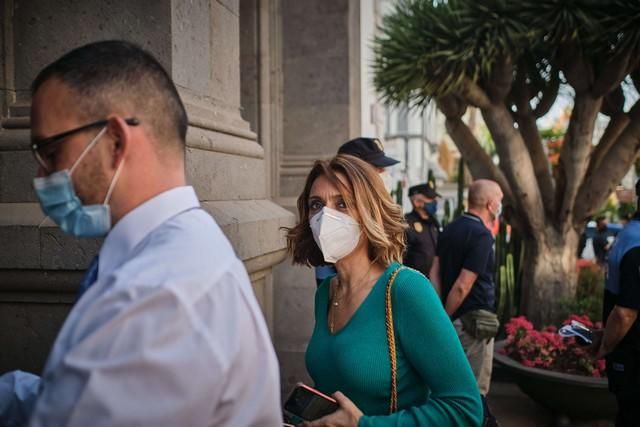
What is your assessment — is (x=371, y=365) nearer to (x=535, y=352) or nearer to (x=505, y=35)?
(x=535, y=352)

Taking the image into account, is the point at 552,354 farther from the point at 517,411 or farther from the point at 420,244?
the point at 420,244

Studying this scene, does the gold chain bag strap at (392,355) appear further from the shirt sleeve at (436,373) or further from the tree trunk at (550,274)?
the tree trunk at (550,274)

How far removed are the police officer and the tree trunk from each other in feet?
12.1

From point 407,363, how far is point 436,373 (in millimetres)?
107

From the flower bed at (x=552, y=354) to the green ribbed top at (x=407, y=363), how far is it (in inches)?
125

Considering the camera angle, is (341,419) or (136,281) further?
(341,419)

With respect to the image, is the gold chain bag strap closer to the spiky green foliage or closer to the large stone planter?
the large stone planter

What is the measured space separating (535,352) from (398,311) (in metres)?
3.58

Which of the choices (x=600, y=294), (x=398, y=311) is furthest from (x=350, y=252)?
(x=600, y=294)


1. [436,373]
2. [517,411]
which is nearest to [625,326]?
[436,373]

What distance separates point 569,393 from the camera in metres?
4.48

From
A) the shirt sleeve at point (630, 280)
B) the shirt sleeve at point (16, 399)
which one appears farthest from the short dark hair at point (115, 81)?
the shirt sleeve at point (630, 280)

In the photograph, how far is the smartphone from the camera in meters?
1.75

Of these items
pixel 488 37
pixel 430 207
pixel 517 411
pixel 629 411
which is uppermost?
pixel 488 37
